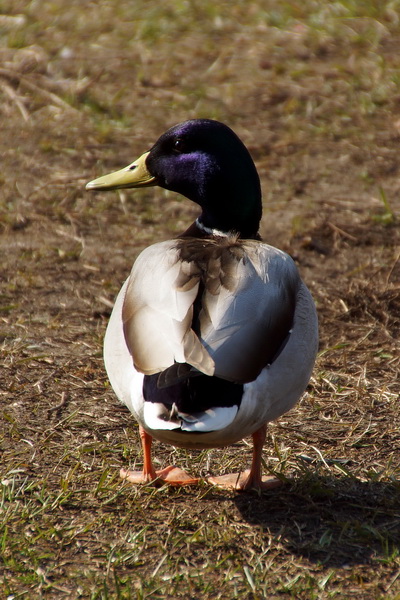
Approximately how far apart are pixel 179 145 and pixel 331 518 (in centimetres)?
167

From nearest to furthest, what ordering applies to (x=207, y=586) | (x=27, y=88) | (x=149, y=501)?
(x=207, y=586) → (x=149, y=501) → (x=27, y=88)

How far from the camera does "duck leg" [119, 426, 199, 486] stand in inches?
133

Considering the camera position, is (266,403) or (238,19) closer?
(266,403)

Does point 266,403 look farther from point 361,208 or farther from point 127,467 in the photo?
point 361,208

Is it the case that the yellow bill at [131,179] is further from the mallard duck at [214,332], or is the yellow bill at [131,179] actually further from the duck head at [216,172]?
the mallard duck at [214,332]

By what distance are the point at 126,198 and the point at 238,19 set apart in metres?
3.07

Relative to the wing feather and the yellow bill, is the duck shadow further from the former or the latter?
the yellow bill

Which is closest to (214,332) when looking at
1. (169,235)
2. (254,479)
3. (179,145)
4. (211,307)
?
(211,307)

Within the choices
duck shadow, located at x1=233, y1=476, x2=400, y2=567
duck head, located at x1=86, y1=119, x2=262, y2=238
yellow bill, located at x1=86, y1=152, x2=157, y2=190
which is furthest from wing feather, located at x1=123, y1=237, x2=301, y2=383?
yellow bill, located at x1=86, y1=152, x2=157, y2=190

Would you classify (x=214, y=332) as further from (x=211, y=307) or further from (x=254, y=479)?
(x=254, y=479)

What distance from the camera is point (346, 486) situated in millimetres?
3391

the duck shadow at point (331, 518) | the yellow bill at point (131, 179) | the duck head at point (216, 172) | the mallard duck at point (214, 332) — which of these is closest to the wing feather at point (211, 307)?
→ the mallard duck at point (214, 332)

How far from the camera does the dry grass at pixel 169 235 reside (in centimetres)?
296

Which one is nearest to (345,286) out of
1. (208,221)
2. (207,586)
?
(208,221)
